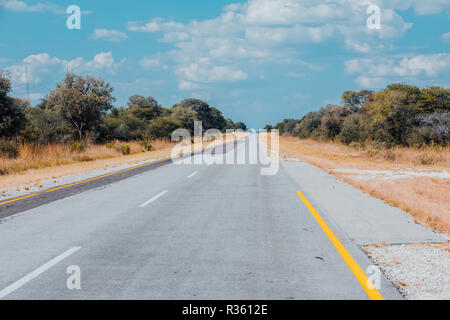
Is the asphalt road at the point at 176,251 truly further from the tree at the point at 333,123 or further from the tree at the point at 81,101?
the tree at the point at 333,123

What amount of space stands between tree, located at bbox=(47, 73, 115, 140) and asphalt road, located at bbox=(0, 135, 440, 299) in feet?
87.3

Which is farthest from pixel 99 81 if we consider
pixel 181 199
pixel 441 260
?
pixel 441 260

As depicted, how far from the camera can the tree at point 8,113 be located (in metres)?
23.3

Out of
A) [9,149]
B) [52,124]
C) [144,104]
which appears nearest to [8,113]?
[9,149]

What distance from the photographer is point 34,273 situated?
4926mm

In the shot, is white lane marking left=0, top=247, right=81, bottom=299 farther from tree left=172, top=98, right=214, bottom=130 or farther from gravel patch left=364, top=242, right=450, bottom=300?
tree left=172, top=98, right=214, bottom=130

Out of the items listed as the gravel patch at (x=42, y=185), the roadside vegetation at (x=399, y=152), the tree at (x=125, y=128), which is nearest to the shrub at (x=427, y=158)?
the roadside vegetation at (x=399, y=152)

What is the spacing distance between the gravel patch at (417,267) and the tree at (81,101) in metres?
33.5

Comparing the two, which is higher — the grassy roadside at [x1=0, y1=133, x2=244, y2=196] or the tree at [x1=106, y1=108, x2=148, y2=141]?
the tree at [x1=106, y1=108, x2=148, y2=141]

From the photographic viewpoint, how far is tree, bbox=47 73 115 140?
34969mm

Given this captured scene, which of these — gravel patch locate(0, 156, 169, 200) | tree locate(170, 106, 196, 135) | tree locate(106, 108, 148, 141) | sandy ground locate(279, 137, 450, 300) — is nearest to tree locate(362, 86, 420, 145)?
sandy ground locate(279, 137, 450, 300)
